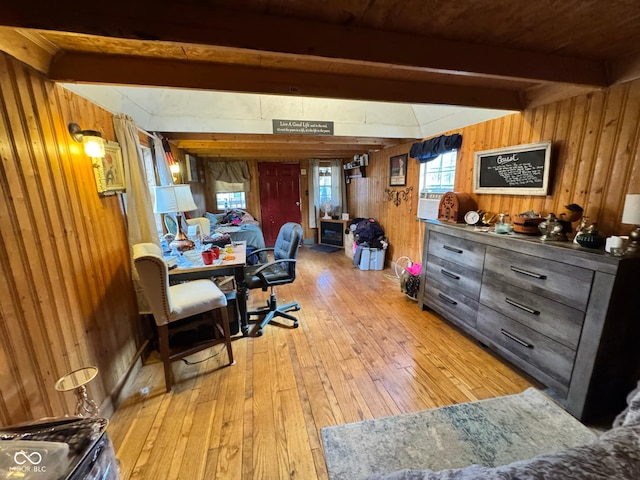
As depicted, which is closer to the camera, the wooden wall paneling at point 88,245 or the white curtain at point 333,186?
the wooden wall paneling at point 88,245

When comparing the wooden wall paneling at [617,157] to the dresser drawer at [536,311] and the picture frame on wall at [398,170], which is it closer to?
the dresser drawer at [536,311]

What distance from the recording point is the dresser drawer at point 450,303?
2.41 metres

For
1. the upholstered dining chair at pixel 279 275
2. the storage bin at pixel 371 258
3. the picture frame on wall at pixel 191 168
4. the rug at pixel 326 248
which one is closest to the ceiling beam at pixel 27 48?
the upholstered dining chair at pixel 279 275

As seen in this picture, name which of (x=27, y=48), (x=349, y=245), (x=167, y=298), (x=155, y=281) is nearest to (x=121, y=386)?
(x=167, y=298)

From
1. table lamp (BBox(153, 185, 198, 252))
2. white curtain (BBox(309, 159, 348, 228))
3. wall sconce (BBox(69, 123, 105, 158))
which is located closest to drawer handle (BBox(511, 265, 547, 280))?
table lamp (BBox(153, 185, 198, 252))

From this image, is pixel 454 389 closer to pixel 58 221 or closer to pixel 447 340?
pixel 447 340

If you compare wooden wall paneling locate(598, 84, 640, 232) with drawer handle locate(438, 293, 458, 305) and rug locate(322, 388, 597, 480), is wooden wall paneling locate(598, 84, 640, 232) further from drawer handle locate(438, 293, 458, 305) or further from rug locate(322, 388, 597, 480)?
rug locate(322, 388, 597, 480)

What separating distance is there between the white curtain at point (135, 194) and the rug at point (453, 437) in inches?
75.2

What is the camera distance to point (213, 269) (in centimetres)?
232

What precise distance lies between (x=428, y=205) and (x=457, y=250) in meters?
1.20

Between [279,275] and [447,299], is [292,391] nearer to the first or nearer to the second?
[279,275]

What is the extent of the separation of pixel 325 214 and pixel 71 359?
523 cm

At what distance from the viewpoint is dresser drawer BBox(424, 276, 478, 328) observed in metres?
2.41

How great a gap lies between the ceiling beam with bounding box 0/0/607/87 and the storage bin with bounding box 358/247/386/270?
3.22m
